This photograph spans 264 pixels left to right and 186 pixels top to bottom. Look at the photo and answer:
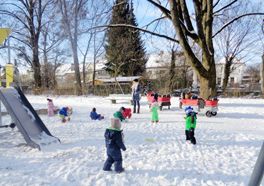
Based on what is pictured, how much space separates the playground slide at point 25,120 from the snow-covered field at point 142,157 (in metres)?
0.28

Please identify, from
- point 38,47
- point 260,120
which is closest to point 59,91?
point 38,47

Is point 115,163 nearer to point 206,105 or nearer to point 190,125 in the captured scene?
point 190,125

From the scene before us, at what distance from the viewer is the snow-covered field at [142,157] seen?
213 inches

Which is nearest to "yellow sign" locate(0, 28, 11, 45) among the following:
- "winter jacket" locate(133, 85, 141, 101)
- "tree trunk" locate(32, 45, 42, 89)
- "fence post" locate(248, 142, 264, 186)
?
"winter jacket" locate(133, 85, 141, 101)

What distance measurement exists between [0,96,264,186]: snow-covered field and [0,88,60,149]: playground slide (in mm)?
282

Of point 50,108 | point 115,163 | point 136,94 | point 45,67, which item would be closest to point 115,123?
point 115,163

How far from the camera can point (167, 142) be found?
27.8ft

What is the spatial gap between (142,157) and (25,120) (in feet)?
12.0

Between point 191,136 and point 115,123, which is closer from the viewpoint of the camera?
point 115,123

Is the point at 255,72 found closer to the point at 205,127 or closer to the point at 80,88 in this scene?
the point at 80,88

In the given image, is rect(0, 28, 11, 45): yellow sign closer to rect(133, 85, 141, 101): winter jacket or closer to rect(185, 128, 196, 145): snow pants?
rect(133, 85, 141, 101): winter jacket

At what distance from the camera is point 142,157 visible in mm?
6852

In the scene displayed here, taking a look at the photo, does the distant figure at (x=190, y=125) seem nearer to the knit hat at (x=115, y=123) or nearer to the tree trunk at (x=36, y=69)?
the knit hat at (x=115, y=123)

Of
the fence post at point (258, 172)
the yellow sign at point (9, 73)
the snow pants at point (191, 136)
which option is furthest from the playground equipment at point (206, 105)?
the fence post at point (258, 172)
